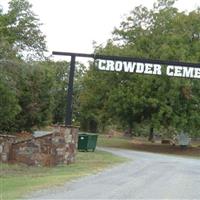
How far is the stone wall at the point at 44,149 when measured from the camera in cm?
2636

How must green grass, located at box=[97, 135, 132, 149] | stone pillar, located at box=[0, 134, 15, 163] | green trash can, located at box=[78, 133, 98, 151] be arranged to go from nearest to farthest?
stone pillar, located at box=[0, 134, 15, 163], green trash can, located at box=[78, 133, 98, 151], green grass, located at box=[97, 135, 132, 149]

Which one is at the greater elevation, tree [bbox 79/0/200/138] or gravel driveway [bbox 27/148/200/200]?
tree [bbox 79/0/200/138]

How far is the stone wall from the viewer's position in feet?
86.5

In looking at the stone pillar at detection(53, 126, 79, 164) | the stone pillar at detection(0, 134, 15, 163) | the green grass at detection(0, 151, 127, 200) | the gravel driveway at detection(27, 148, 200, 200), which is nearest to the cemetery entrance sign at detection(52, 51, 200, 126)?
the stone pillar at detection(53, 126, 79, 164)

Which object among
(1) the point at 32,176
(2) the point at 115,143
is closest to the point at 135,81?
(2) the point at 115,143

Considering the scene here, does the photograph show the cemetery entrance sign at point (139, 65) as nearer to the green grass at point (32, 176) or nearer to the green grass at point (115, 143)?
the green grass at point (32, 176)

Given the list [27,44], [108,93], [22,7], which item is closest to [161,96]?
[108,93]

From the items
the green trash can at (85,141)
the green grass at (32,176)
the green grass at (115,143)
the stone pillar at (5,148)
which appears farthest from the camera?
the green grass at (115,143)

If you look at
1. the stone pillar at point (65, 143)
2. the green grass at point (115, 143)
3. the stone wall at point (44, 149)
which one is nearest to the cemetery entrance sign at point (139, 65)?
the stone pillar at point (65, 143)

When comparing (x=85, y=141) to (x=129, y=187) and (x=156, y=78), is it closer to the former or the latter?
(x=156, y=78)

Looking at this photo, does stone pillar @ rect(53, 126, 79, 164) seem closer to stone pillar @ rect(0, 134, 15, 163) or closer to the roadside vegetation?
stone pillar @ rect(0, 134, 15, 163)

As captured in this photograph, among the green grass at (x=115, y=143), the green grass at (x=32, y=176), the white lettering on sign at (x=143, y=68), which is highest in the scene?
the white lettering on sign at (x=143, y=68)

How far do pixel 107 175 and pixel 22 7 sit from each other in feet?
128

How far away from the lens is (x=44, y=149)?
2648 centimetres
